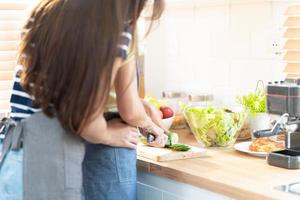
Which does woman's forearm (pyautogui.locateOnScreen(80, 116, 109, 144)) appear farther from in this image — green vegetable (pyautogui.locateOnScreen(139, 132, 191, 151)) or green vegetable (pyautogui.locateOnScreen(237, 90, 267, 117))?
green vegetable (pyautogui.locateOnScreen(237, 90, 267, 117))

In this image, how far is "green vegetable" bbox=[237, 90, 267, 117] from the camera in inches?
82.7

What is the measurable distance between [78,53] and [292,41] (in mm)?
981

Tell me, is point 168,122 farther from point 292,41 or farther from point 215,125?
point 292,41

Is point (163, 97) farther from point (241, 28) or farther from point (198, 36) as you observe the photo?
point (241, 28)

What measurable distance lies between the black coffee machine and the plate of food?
0.05 m

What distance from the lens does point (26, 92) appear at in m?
1.53

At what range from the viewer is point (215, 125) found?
78.4 inches

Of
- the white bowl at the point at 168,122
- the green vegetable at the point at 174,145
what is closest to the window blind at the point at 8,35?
the white bowl at the point at 168,122

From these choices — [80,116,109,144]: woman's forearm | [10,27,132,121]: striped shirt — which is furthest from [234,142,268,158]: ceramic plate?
[10,27,132,121]: striped shirt

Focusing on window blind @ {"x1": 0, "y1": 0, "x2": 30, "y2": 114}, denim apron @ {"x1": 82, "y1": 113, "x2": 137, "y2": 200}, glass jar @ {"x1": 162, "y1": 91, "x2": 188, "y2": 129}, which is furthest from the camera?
glass jar @ {"x1": 162, "y1": 91, "x2": 188, "y2": 129}

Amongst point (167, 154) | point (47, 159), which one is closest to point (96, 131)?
point (47, 159)

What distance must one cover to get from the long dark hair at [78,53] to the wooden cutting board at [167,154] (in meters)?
0.39

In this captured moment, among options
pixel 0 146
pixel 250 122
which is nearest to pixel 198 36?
pixel 250 122

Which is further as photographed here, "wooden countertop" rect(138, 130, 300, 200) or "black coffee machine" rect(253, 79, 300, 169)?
"black coffee machine" rect(253, 79, 300, 169)
